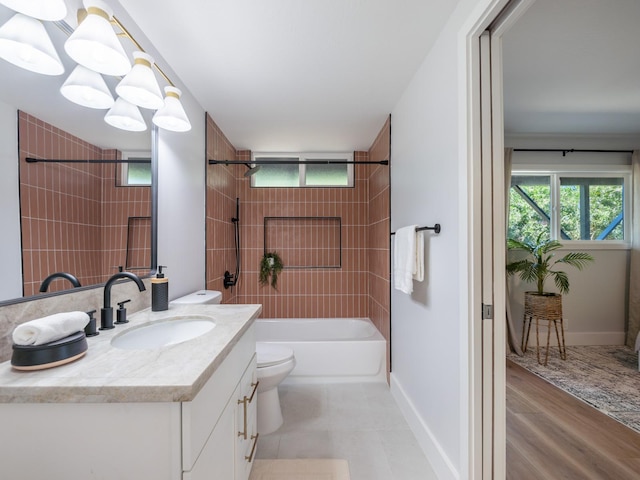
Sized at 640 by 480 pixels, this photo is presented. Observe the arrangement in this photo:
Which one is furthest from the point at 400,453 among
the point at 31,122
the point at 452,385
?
the point at 31,122

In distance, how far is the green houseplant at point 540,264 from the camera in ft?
9.52

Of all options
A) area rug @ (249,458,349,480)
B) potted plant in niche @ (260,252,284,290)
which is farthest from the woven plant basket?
potted plant in niche @ (260,252,284,290)

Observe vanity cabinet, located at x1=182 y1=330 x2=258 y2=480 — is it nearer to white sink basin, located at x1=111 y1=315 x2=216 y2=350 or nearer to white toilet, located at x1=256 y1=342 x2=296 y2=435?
white sink basin, located at x1=111 y1=315 x2=216 y2=350

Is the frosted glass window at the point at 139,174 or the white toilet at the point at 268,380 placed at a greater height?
the frosted glass window at the point at 139,174

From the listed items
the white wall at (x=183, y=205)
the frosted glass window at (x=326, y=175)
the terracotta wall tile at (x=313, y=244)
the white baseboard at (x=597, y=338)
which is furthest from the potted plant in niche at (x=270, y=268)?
the white baseboard at (x=597, y=338)

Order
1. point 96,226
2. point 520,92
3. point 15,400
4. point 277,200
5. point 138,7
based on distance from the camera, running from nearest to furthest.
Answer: point 15,400
point 96,226
point 138,7
point 520,92
point 277,200

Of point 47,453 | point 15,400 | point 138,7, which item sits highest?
point 138,7

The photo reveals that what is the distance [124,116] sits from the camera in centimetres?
128

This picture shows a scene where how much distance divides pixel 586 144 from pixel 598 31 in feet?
7.25

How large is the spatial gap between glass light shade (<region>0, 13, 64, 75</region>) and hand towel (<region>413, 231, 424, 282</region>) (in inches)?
69.2

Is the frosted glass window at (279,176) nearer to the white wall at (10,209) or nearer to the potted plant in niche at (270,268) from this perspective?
the potted plant in niche at (270,268)

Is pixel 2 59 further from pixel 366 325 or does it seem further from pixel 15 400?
pixel 366 325

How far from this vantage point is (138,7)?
1298 millimetres

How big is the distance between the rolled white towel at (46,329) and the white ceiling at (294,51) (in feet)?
4.50
